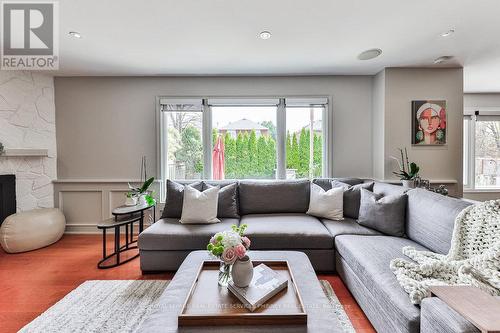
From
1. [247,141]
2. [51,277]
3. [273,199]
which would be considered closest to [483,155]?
[273,199]

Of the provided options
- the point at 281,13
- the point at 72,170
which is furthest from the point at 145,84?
the point at 281,13

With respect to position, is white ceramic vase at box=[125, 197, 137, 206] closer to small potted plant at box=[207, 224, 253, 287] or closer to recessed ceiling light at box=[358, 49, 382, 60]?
small potted plant at box=[207, 224, 253, 287]

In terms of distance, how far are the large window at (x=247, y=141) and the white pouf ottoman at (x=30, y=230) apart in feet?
5.05

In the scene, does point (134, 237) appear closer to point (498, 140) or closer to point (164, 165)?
point (164, 165)

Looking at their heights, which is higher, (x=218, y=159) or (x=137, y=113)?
(x=137, y=113)

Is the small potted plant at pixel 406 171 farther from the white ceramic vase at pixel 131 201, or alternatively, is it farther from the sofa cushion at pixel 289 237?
the white ceramic vase at pixel 131 201

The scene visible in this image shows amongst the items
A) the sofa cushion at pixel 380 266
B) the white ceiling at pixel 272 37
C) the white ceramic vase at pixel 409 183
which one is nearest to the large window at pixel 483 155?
the white ceiling at pixel 272 37

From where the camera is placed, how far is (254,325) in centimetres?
112

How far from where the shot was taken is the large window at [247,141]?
3.65 metres

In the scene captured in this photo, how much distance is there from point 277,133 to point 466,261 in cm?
264

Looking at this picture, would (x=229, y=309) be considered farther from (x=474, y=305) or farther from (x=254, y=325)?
(x=474, y=305)

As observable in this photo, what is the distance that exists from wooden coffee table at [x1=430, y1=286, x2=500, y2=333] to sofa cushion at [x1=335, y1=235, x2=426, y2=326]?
210 millimetres

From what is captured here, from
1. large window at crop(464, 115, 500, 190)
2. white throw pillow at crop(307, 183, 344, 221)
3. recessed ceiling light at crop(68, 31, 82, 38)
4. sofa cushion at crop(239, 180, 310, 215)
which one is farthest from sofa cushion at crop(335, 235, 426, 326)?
large window at crop(464, 115, 500, 190)

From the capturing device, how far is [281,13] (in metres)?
2.07
